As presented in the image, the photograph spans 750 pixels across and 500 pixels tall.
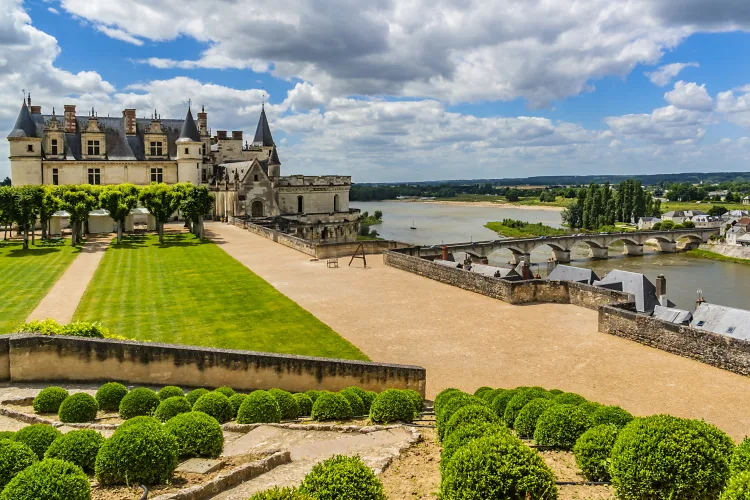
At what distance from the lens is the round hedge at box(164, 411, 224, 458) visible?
22.4 ft

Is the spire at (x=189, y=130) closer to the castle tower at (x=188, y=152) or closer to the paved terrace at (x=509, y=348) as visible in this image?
the castle tower at (x=188, y=152)

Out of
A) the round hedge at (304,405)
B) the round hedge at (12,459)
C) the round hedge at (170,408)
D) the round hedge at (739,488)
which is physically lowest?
the round hedge at (304,405)

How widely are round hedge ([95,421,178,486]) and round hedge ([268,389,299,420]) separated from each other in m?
3.57

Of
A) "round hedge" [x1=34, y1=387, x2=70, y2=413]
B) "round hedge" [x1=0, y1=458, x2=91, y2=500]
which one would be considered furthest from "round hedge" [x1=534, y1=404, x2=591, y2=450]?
"round hedge" [x1=34, y1=387, x2=70, y2=413]

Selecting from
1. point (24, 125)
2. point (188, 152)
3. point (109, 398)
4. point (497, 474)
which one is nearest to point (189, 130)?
point (188, 152)

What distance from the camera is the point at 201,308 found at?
65.4 feet

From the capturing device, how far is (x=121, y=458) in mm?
5746

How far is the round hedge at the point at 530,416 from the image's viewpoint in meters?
7.81

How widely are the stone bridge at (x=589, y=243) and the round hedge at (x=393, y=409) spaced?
1079 inches

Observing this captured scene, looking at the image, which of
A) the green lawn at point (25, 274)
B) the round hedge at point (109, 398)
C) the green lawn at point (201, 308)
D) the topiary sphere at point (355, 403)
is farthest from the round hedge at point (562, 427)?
the green lawn at point (25, 274)

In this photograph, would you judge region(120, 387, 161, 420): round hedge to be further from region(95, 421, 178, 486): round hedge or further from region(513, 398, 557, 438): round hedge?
region(513, 398, 557, 438): round hedge

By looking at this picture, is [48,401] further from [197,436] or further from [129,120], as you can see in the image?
[129,120]

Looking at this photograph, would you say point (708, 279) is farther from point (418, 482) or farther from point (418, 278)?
point (418, 482)

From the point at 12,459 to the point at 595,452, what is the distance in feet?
19.4
